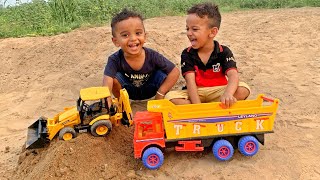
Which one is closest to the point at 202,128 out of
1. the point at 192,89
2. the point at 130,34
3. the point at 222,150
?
the point at 222,150

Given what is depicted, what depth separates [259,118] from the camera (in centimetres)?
306

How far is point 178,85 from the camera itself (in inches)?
196

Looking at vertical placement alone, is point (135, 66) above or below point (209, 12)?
below

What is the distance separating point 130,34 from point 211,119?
1300 millimetres

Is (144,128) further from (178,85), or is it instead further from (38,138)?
(178,85)

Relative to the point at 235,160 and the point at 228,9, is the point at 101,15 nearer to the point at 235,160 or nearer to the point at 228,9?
the point at 228,9

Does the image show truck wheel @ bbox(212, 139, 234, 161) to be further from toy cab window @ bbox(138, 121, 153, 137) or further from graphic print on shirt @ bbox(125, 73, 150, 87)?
graphic print on shirt @ bbox(125, 73, 150, 87)

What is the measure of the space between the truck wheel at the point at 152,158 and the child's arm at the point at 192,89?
0.76 m

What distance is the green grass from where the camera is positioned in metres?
8.39

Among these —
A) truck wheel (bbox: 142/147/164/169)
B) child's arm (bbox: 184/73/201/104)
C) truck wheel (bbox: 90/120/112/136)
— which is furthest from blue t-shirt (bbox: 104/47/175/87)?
truck wheel (bbox: 142/147/164/169)

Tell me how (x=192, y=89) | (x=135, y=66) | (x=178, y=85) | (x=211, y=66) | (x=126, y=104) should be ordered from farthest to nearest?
1. (x=178, y=85)
2. (x=135, y=66)
3. (x=211, y=66)
4. (x=192, y=89)
5. (x=126, y=104)

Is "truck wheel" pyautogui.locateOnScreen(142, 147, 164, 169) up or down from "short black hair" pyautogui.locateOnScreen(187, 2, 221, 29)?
down

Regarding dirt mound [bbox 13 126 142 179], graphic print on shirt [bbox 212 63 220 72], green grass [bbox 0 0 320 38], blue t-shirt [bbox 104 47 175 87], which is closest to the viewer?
dirt mound [bbox 13 126 142 179]

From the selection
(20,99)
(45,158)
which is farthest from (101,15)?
(45,158)
